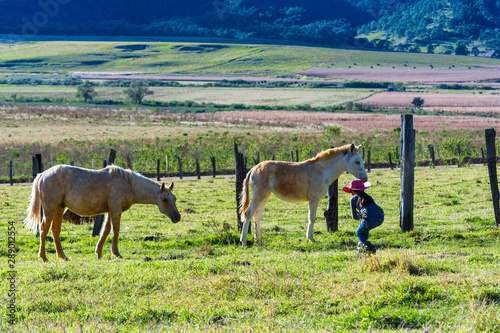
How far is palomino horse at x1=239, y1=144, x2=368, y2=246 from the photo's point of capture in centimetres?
1352

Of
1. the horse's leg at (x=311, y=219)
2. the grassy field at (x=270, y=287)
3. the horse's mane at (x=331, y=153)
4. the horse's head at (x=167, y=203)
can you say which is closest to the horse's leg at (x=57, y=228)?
the grassy field at (x=270, y=287)

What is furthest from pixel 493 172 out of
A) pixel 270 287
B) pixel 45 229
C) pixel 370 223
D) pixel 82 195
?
pixel 45 229

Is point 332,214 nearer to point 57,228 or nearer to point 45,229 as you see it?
point 57,228

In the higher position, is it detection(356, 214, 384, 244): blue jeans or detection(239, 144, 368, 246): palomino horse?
detection(239, 144, 368, 246): palomino horse

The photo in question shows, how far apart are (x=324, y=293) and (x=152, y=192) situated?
A: 593cm

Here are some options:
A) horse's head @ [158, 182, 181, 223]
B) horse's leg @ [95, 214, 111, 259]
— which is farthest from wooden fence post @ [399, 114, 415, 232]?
horse's leg @ [95, 214, 111, 259]

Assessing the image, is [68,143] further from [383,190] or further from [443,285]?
[443,285]

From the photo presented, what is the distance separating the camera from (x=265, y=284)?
8.34m

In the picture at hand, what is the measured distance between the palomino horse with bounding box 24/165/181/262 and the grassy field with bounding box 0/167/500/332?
2.47 feet

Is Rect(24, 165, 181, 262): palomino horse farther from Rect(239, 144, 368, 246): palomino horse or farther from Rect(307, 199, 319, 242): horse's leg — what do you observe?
Rect(307, 199, 319, 242): horse's leg

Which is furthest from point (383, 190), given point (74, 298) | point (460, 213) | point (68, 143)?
point (68, 143)

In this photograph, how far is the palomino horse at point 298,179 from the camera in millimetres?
13523

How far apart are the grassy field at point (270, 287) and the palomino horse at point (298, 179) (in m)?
0.85

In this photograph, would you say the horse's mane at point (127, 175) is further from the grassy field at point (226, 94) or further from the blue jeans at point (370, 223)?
the grassy field at point (226, 94)
